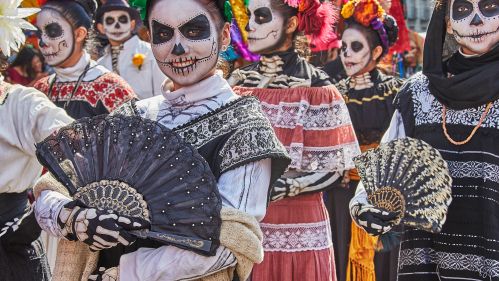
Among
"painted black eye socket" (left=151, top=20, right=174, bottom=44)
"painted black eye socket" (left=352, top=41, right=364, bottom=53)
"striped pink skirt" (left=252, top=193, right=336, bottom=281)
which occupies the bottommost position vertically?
"striped pink skirt" (left=252, top=193, right=336, bottom=281)

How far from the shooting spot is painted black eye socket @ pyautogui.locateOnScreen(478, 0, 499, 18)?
9.84 feet

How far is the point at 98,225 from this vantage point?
5.94 ft

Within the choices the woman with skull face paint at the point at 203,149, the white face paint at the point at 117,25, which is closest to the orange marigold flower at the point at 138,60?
the white face paint at the point at 117,25

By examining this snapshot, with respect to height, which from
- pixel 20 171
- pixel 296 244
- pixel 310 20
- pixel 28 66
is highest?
pixel 310 20

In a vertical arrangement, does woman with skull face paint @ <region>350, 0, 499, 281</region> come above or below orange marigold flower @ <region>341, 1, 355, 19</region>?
below

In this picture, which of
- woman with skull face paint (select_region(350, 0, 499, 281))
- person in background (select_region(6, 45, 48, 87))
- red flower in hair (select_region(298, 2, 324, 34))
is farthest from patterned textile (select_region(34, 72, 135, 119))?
person in background (select_region(6, 45, 48, 87))

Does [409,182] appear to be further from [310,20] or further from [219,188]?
[310,20]

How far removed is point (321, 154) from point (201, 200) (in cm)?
180

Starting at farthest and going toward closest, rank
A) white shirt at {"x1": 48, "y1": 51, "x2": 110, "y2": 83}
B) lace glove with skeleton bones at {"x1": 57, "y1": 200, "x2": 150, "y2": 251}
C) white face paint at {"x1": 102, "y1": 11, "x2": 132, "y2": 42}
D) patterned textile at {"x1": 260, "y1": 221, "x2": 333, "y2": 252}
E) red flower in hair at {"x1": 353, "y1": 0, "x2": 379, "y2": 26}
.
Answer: white face paint at {"x1": 102, "y1": 11, "x2": 132, "y2": 42} < red flower in hair at {"x1": 353, "y1": 0, "x2": 379, "y2": 26} < white shirt at {"x1": 48, "y1": 51, "x2": 110, "y2": 83} < patterned textile at {"x1": 260, "y1": 221, "x2": 333, "y2": 252} < lace glove with skeleton bones at {"x1": 57, "y1": 200, "x2": 150, "y2": 251}

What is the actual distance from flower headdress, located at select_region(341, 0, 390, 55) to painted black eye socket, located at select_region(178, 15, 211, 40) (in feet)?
10.5

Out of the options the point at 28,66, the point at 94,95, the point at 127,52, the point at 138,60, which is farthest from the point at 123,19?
the point at 28,66

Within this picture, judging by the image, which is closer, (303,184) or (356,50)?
(303,184)

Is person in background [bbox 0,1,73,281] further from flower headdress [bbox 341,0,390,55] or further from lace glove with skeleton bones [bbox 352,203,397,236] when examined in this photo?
flower headdress [bbox 341,0,390,55]

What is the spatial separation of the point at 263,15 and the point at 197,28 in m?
1.65
